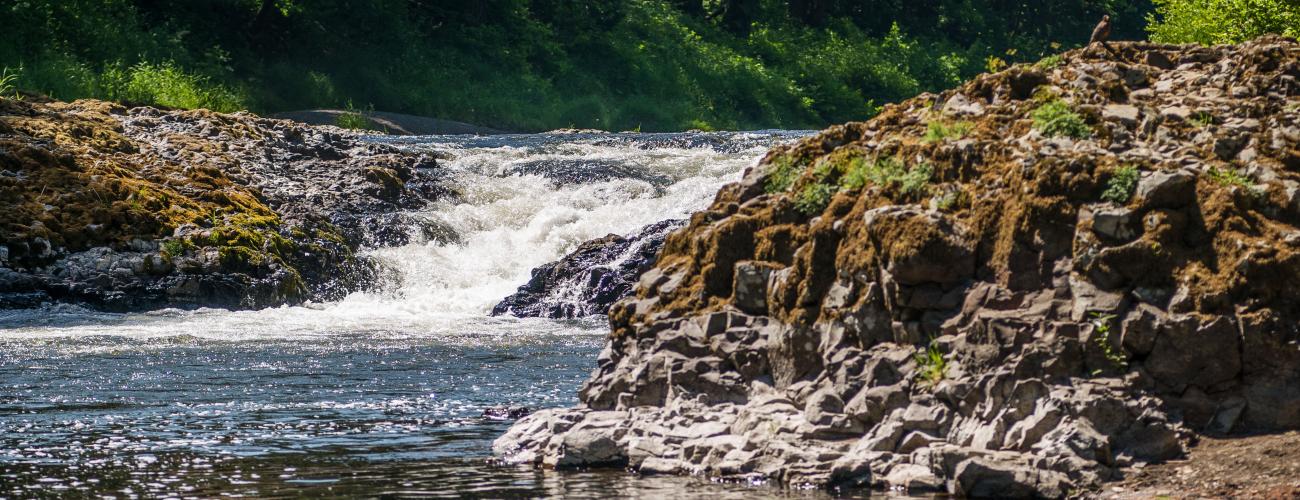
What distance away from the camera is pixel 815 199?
10.7 m

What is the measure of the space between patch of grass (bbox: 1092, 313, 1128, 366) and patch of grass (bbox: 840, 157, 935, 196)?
1761 millimetres

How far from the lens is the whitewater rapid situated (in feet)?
65.6

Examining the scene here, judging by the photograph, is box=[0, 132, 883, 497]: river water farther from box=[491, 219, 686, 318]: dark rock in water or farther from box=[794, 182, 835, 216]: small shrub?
box=[794, 182, 835, 216]: small shrub

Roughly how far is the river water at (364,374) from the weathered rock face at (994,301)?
658 millimetres

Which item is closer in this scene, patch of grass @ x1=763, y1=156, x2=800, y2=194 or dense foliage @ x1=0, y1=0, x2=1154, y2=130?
patch of grass @ x1=763, y1=156, x2=800, y2=194

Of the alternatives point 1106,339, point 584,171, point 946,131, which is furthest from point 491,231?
point 1106,339

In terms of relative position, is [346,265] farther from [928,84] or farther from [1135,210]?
[928,84]

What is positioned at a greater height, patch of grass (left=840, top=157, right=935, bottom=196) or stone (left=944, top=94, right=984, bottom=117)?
stone (left=944, top=94, right=984, bottom=117)

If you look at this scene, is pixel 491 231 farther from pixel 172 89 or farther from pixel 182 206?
pixel 172 89

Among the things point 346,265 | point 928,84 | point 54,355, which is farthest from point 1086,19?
point 54,355

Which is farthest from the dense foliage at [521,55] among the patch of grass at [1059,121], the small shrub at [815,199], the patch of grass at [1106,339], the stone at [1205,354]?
the stone at [1205,354]

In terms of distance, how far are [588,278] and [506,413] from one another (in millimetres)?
9679

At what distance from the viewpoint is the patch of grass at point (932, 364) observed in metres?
9.05

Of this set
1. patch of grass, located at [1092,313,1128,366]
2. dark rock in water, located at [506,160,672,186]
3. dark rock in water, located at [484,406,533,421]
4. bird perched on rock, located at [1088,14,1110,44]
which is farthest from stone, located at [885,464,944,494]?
dark rock in water, located at [506,160,672,186]
